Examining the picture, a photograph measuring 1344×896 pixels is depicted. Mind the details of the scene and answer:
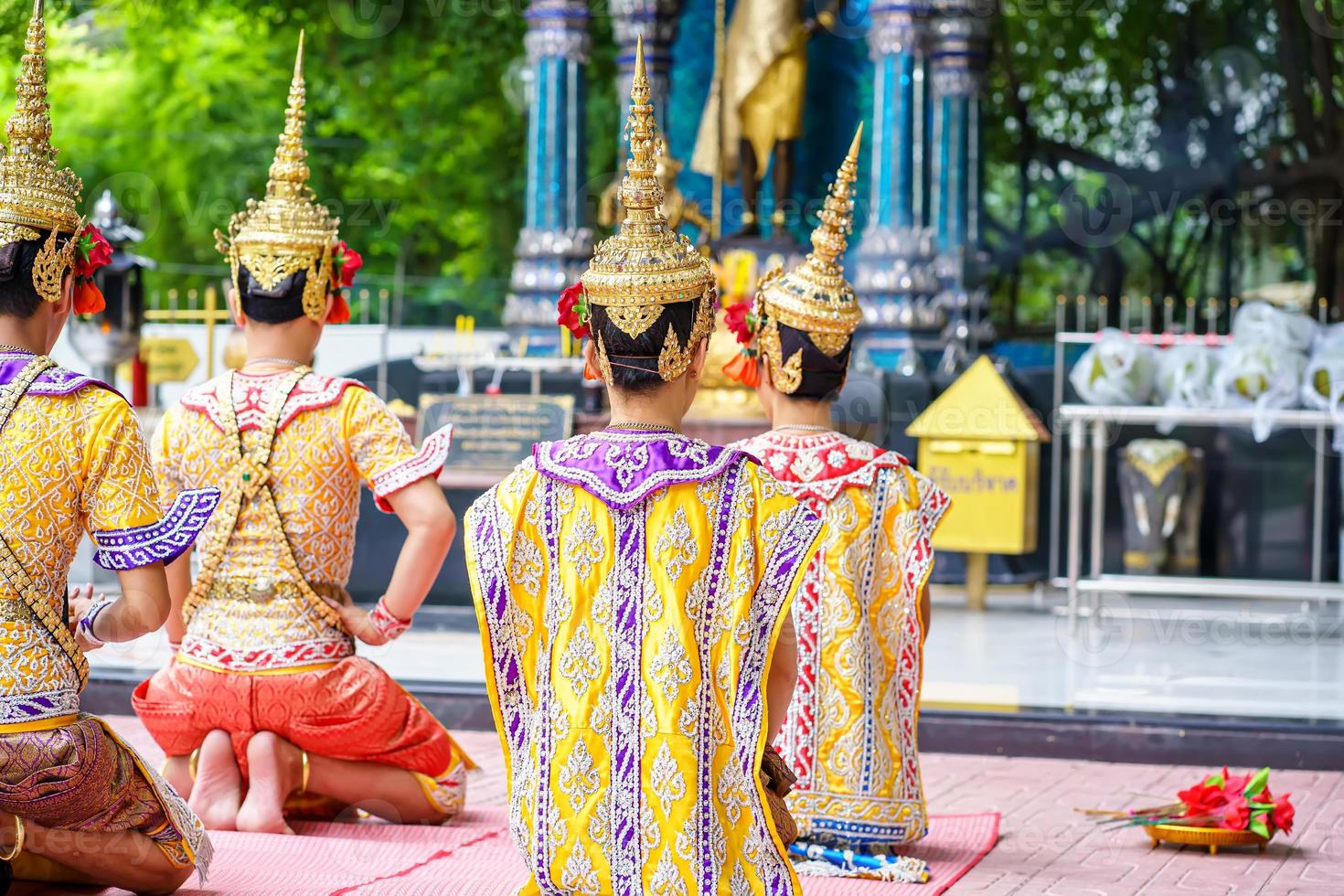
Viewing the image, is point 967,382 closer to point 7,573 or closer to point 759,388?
point 759,388

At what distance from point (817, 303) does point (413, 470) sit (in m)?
1.02

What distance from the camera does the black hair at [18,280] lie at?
11.6 feet

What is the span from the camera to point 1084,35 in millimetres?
12117

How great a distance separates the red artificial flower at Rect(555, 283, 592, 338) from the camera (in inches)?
129

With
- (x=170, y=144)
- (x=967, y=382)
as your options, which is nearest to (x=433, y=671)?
(x=967, y=382)

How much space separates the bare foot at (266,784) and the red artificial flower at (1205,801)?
228cm

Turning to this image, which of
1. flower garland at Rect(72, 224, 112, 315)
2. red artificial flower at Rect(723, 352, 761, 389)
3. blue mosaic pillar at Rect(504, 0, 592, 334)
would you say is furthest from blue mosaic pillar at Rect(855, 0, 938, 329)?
flower garland at Rect(72, 224, 112, 315)

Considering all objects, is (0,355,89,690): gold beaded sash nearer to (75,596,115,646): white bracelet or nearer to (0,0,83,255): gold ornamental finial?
(75,596,115,646): white bracelet

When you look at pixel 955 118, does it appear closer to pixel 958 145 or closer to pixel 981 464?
pixel 958 145

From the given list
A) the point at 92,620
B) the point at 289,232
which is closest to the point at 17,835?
the point at 92,620

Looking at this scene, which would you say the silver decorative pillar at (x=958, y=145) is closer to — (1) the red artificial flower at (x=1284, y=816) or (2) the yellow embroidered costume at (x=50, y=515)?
(1) the red artificial flower at (x=1284, y=816)

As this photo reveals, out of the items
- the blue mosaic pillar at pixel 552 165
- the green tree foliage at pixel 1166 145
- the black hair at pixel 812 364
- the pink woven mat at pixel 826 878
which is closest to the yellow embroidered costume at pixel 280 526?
the pink woven mat at pixel 826 878

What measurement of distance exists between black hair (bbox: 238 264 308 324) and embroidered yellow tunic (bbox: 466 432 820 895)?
1.63 m

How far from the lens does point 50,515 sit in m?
3.49
